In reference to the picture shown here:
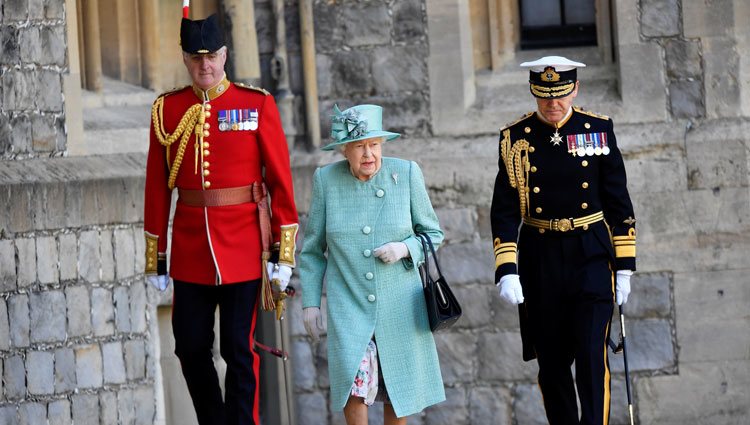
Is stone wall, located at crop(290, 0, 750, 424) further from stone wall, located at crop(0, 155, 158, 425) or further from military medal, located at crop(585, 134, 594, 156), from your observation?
military medal, located at crop(585, 134, 594, 156)

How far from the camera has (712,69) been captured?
25.9 ft

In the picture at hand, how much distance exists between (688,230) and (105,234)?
→ 9.78ft

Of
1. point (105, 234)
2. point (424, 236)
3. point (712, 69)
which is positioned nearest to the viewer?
point (424, 236)

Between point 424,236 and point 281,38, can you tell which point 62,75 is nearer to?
point 281,38

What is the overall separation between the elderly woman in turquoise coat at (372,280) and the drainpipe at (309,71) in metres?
2.33

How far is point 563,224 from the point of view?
5.87 metres

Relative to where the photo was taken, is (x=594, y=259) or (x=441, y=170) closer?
(x=594, y=259)

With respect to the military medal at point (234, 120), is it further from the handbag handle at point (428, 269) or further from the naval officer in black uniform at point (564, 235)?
the naval officer in black uniform at point (564, 235)

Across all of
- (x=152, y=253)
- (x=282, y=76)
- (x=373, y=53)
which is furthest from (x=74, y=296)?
(x=373, y=53)

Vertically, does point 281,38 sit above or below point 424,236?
above

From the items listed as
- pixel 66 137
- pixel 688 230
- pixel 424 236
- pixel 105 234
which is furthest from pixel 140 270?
pixel 688 230

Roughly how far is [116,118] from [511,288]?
9.64ft

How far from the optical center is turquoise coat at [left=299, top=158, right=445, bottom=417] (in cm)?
569

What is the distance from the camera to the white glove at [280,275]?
19.4 ft
